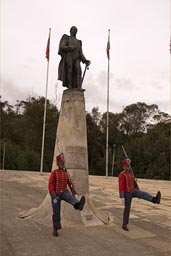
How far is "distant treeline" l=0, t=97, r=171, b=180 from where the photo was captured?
43.0 m

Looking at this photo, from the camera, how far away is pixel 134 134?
51938 millimetres

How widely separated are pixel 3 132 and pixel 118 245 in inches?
2073

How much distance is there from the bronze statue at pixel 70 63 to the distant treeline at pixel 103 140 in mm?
34387

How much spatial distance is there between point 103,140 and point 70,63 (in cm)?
4323

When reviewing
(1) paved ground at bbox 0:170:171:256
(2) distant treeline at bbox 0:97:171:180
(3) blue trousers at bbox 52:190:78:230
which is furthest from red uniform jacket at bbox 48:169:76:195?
(2) distant treeline at bbox 0:97:171:180

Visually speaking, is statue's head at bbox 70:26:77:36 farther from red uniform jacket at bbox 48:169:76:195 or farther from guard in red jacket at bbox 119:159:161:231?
red uniform jacket at bbox 48:169:76:195

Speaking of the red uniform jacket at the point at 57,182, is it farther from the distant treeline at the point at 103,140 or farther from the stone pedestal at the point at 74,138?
the distant treeline at the point at 103,140

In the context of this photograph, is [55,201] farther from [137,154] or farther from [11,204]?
[137,154]

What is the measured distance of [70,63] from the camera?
29.5 ft

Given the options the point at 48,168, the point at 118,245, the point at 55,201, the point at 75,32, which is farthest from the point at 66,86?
the point at 48,168

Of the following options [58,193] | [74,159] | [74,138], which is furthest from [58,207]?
[74,138]

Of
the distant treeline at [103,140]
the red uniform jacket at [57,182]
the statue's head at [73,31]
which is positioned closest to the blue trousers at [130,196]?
the red uniform jacket at [57,182]

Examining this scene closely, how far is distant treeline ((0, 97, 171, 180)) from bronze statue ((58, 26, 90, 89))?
34.4 m

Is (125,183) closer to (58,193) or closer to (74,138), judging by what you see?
(58,193)
